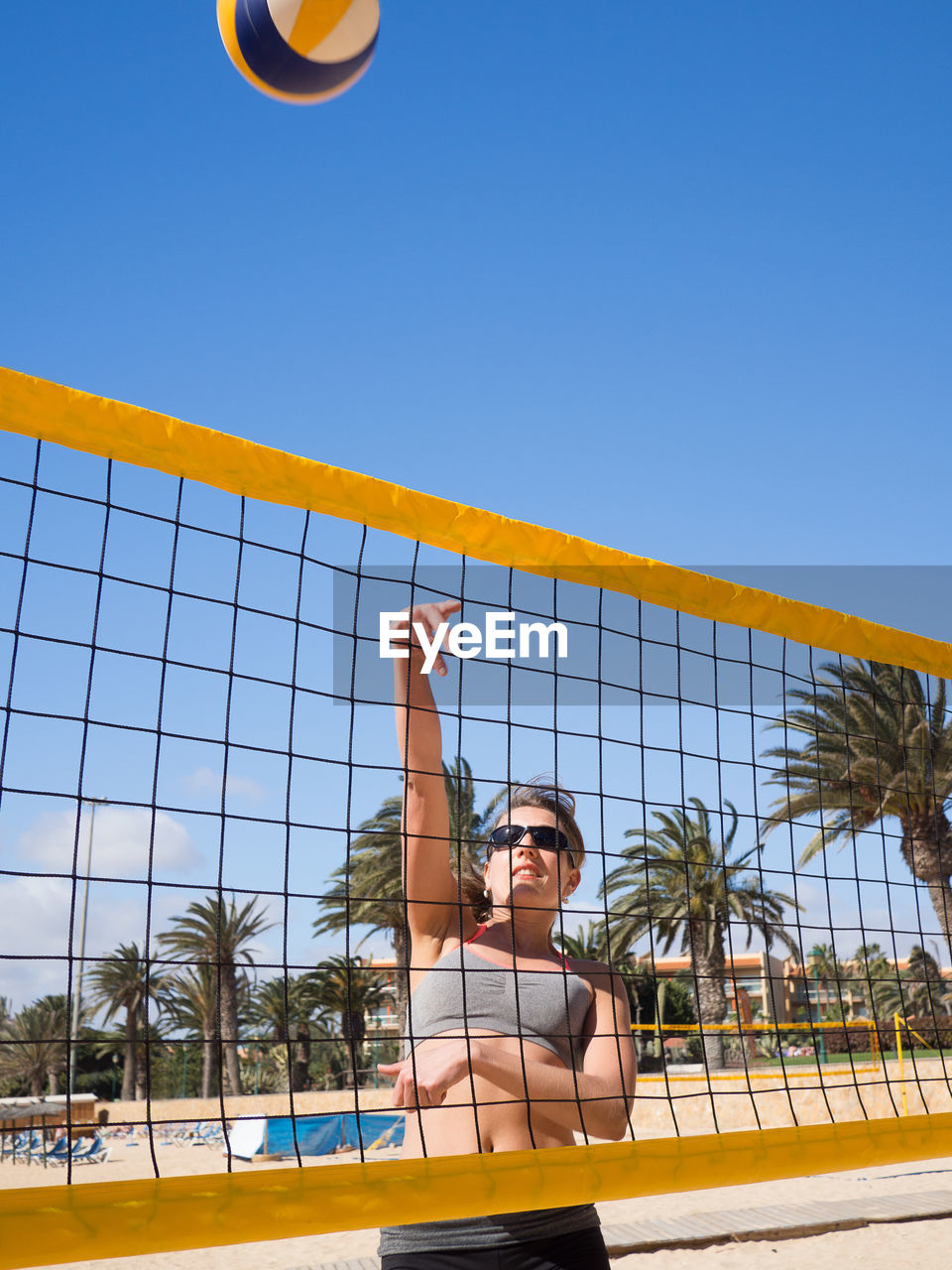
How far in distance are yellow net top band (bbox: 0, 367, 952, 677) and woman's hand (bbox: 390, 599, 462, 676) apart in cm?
A: 20

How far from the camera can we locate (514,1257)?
221cm

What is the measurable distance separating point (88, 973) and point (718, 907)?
57.0 feet

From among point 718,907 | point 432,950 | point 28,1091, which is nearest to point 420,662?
point 432,950

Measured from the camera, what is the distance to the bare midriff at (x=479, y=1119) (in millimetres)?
2316

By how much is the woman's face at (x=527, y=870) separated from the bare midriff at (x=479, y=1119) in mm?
353

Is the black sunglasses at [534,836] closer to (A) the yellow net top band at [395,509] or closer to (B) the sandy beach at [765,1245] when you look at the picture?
(A) the yellow net top band at [395,509]

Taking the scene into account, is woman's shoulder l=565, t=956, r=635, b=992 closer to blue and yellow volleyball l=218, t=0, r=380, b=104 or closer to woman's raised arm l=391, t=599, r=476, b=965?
woman's raised arm l=391, t=599, r=476, b=965

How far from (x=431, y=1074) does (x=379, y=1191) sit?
0.80 ft

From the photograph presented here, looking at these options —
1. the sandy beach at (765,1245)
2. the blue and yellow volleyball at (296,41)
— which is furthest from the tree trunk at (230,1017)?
the blue and yellow volleyball at (296,41)

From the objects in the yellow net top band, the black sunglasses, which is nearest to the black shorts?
the black sunglasses

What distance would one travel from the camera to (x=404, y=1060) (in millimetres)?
2359

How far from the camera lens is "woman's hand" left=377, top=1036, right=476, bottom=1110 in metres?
2.24

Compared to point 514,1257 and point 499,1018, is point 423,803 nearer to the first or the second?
point 499,1018

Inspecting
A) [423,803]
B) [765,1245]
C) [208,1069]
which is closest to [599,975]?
[423,803]
